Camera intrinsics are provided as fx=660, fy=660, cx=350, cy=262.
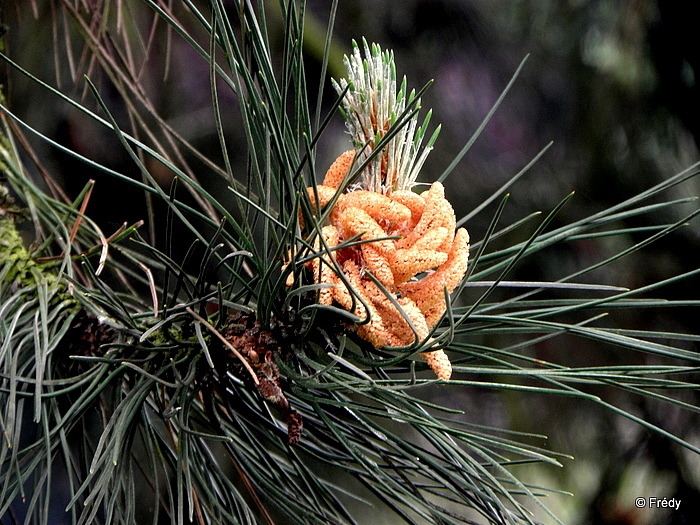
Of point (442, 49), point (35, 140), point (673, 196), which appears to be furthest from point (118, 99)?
point (673, 196)

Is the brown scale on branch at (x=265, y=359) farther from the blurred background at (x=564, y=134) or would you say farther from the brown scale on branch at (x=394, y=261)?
→ the blurred background at (x=564, y=134)

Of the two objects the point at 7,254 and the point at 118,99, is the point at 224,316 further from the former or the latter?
the point at 118,99

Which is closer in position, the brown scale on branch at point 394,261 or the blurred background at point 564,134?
the brown scale on branch at point 394,261

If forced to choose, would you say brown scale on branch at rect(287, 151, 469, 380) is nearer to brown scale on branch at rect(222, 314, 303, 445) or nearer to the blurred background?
brown scale on branch at rect(222, 314, 303, 445)

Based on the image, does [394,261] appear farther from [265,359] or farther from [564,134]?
[564,134]

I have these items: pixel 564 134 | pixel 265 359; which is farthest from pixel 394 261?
pixel 564 134

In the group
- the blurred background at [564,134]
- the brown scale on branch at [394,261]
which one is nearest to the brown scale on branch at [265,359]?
the brown scale on branch at [394,261]
